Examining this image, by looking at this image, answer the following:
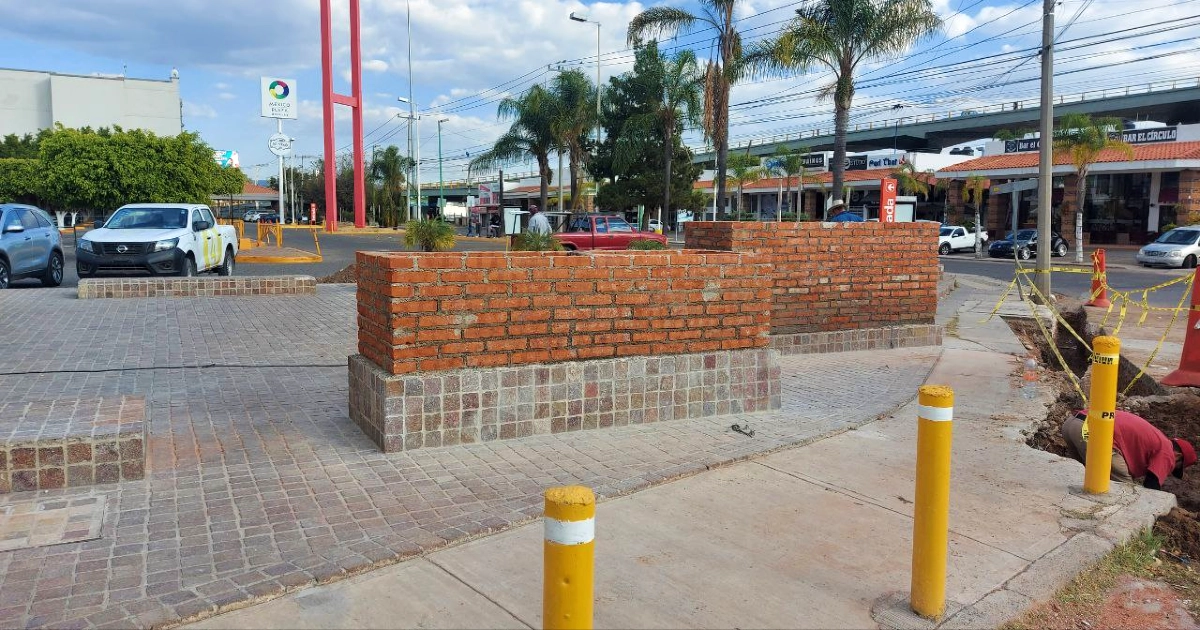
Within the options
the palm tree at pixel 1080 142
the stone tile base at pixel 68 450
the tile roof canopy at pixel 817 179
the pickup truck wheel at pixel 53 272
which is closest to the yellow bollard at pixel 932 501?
the stone tile base at pixel 68 450

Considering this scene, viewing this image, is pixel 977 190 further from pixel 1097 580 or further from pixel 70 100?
pixel 70 100

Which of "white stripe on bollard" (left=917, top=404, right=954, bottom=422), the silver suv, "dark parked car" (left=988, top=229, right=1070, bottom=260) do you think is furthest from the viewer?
"dark parked car" (left=988, top=229, right=1070, bottom=260)

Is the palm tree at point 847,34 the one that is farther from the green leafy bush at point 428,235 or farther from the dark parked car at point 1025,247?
the dark parked car at point 1025,247

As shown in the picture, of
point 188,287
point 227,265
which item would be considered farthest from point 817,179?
point 188,287

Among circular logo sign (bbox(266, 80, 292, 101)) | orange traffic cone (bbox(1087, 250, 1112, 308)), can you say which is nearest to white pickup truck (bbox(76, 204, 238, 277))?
orange traffic cone (bbox(1087, 250, 1112, 308))

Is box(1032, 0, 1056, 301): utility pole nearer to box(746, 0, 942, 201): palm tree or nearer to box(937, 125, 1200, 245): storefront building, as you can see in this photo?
box(746, 0, 942, 201): palm tree

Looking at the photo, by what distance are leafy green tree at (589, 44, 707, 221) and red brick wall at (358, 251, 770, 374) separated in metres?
36.2

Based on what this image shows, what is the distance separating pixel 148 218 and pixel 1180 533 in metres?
17.0

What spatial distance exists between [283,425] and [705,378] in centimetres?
308

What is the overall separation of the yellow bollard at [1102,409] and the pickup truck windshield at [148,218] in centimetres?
1588

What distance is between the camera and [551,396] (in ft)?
19.1

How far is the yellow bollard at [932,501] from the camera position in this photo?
343 centimetres

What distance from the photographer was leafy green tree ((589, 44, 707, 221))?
142ft

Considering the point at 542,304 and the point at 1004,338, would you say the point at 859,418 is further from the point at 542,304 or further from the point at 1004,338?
the point at 1004,338
